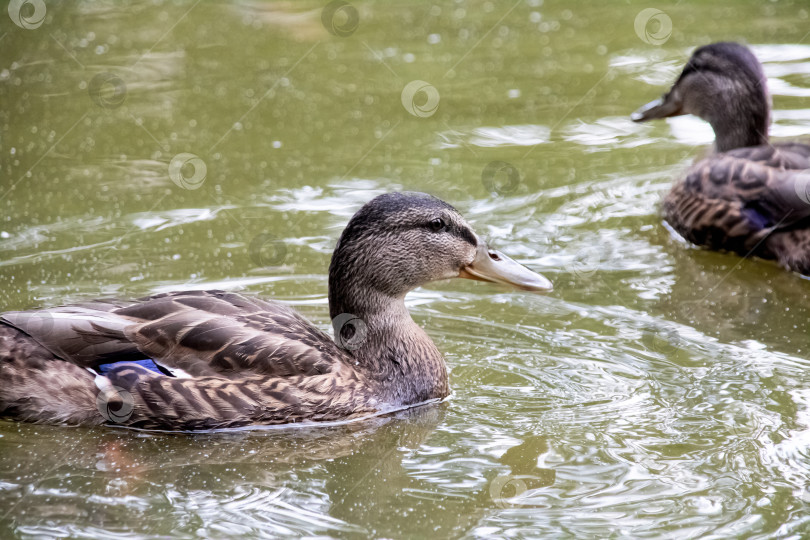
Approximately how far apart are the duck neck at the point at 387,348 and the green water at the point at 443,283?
0.14m

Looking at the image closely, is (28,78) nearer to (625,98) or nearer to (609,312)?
(625,98)

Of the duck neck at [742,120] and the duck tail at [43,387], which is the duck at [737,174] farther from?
the duck tail at [43,387]

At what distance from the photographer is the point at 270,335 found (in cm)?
584

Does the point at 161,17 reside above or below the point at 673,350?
above

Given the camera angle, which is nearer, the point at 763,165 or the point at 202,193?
the point at 763,165

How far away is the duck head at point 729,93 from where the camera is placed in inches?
350

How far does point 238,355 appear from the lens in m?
5.73

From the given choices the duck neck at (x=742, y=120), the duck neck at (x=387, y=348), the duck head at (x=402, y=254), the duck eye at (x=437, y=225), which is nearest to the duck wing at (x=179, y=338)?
the duck neck at (x=387, y=348)

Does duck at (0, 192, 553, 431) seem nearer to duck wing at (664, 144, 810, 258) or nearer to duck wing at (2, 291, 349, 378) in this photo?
duck wing at (2, 291, 349, 378)

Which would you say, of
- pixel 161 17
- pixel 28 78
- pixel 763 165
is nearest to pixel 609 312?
pixel 763 165

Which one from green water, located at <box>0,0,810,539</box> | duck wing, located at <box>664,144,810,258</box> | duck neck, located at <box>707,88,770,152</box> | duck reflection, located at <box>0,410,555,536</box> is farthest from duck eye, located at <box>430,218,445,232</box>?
duck neck, located at <box>707,88,770,152</box>

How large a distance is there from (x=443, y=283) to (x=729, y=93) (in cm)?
301

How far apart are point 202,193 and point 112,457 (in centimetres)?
386

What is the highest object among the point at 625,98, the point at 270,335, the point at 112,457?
the point at 625,98
